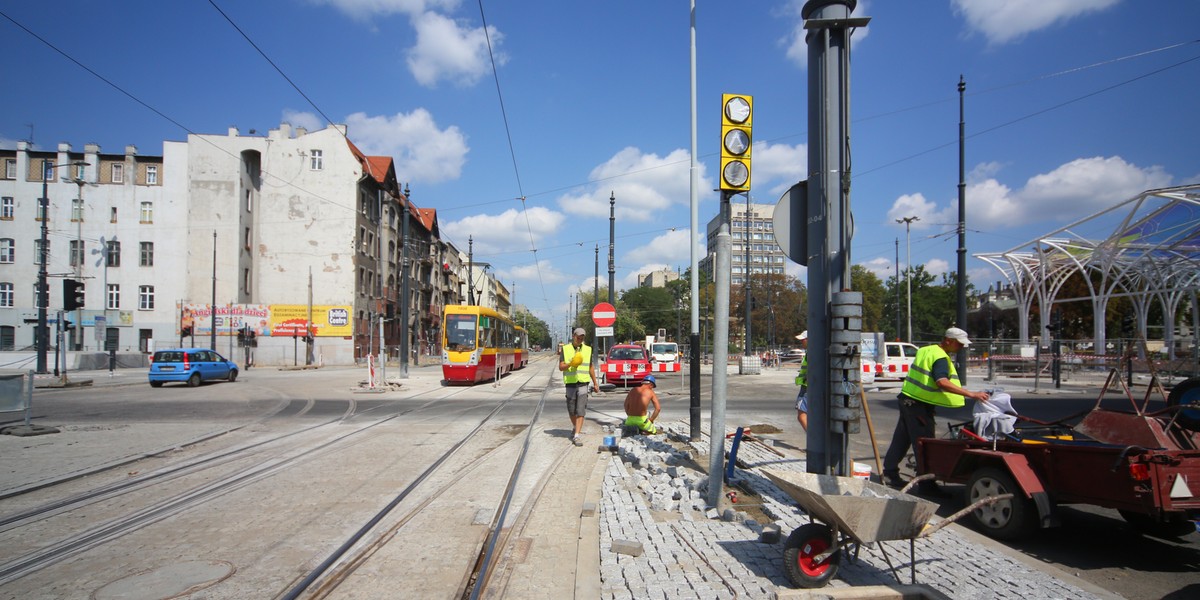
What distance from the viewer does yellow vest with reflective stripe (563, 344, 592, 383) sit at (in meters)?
10.1

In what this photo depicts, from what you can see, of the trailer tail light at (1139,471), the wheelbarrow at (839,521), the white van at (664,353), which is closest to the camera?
the wheelbarrow at (839,521)

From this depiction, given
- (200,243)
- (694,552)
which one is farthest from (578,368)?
(200,243)

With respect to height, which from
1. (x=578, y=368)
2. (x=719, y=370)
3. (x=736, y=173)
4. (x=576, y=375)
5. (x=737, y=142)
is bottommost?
(x=576, y=375)

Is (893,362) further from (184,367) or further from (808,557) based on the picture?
(184,367)

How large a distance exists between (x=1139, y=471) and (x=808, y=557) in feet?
8.31

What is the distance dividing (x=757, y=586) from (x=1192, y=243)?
113 ft

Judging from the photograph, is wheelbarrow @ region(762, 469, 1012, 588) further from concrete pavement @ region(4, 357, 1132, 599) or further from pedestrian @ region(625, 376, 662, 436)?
pedestrian @ region(625, 376, 662, 436)

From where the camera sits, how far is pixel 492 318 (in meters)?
26.4

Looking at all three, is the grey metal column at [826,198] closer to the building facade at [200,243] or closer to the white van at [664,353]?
the white van at [664,353]

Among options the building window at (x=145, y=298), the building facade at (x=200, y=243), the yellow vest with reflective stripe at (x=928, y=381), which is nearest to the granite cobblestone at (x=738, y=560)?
the yellow vest with reflective stripe at (x=928, y=381)

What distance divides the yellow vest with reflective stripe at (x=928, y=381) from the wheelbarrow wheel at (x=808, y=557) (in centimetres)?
326

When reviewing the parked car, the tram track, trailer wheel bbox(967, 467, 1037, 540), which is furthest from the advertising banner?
trailer wheel bbox(967, 467, 1037, 540)

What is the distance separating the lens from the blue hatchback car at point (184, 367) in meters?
24.7

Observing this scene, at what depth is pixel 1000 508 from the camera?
540 centimetres
